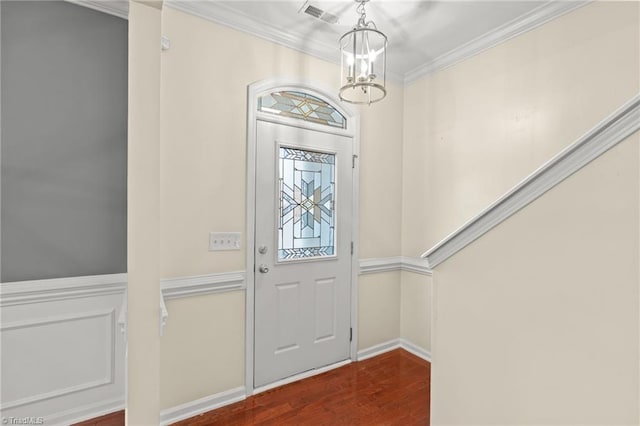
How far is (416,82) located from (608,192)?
7.78ft

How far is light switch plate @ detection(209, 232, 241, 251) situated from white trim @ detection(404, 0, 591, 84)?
7.53 ft

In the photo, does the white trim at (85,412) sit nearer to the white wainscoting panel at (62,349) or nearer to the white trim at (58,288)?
the white wainscoting panel at (62,349)

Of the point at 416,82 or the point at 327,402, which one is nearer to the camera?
the point at 327,402

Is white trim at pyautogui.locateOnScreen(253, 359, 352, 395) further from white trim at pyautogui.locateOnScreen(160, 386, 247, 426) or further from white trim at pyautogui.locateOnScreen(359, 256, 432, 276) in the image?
white trim at pyautogui.locateOnScreen(359, 256, 432, 276)

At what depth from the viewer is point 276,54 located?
2422 millimetres

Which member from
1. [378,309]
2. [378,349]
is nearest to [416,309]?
[378,309]

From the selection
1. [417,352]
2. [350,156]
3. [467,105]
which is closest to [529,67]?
[467,105]

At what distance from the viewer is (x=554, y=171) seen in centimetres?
111

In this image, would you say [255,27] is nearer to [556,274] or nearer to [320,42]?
[320,42]

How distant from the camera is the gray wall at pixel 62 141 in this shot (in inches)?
66.6

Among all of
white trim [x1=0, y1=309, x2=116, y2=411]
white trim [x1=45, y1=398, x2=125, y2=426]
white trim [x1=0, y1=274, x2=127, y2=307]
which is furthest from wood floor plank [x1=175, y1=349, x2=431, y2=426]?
white trim [x1=0, y1=274, x2=127, y2=307]

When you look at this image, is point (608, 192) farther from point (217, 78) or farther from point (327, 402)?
point (217, 78)

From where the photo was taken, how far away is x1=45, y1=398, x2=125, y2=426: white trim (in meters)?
1.83

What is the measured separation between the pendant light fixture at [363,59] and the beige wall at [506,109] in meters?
0.60
